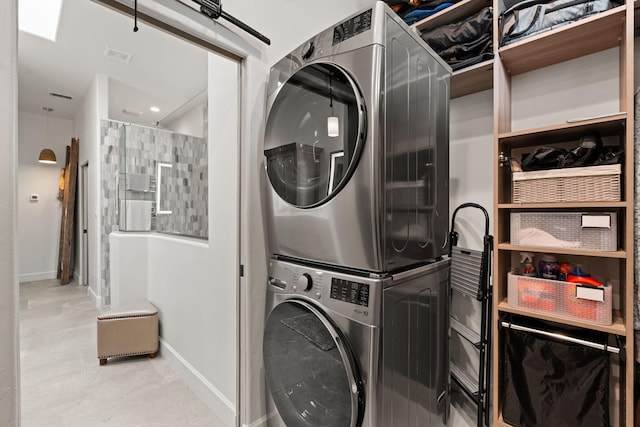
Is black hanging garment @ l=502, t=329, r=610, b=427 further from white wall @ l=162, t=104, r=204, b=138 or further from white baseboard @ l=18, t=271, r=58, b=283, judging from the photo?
white baseboard @ l=18, t=271, r=58, b=283

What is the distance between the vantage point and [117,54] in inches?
120

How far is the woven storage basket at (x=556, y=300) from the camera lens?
4.23 ft

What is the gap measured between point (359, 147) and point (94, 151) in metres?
4.10

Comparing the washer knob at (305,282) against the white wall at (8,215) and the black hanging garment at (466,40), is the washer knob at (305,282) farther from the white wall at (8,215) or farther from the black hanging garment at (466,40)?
the black hanging garment at (466,40)

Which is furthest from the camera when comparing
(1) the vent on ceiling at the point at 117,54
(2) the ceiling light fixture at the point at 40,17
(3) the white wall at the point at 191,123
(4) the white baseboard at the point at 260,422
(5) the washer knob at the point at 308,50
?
(1) the vent on ceiling at the point at 117,54

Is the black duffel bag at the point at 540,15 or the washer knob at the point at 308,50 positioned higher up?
the black duffel bag at the point at 540,15

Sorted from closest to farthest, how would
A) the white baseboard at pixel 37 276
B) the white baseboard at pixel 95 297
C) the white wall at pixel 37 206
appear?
the white baseboard at pixel 95 297 < the white wall at pixel 37 206 < the white baseboard at pixel 37 276

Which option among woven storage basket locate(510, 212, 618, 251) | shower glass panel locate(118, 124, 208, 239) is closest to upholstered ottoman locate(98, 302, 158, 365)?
shower glass panel locate(118, 124, 208, 239)

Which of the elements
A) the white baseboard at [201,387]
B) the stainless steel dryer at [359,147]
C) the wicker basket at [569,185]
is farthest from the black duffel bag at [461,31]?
the white baseboard at [201,387]

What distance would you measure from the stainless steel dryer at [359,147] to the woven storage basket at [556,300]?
472 mm

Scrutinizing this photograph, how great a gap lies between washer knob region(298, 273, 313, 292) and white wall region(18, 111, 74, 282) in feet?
14.5

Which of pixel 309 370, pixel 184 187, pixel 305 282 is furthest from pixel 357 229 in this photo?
pixel 184 187

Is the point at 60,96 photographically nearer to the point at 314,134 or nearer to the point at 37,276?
the point at 37,276

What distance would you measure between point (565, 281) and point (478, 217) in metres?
0.66
